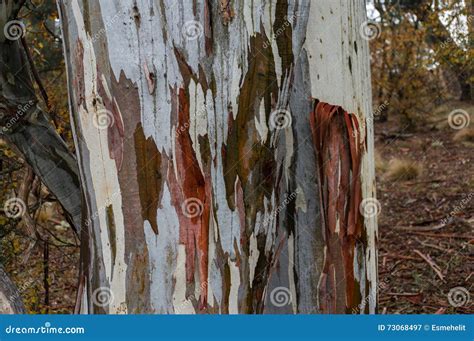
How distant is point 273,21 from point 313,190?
0.45m

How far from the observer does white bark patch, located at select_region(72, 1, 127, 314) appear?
4.34ft

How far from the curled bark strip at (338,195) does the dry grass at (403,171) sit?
17.0 ft

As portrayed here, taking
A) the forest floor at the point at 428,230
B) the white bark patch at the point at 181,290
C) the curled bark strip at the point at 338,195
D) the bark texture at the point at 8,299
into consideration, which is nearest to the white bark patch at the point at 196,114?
the white bark patch at the point at 181,290

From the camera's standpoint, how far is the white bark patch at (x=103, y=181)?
1.32m

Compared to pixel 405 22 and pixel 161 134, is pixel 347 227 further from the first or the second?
pixel 405 22

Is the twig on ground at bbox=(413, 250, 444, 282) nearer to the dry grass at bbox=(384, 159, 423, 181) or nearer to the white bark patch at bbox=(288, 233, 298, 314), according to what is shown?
the dry grass at bbox=(384, 159, 423, 181)

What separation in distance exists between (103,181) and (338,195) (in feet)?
1.78

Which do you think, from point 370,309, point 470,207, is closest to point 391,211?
point 470,207

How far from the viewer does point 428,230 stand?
4965mm

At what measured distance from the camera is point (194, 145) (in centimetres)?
129

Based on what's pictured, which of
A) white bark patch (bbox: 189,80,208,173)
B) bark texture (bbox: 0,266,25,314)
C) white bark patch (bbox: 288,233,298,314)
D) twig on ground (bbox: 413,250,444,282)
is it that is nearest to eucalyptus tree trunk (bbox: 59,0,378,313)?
white bark patch (bbox: 189,80,208,173)

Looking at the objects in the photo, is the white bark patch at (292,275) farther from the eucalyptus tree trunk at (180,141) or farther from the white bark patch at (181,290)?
the white bark patch at (181,290)

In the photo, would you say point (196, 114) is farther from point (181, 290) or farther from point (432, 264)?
point (432, 264)

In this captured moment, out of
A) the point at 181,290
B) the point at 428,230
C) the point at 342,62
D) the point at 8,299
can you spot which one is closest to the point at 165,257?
the point at 181,290
